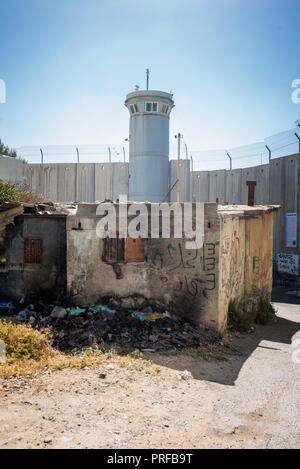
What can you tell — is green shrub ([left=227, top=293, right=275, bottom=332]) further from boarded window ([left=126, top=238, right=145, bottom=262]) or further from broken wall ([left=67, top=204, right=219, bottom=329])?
boarded window ([left=126, top=238, right=145, bottom=262])

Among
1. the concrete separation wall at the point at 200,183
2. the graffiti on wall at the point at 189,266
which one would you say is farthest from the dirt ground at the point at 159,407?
the concrete separation wall at the point at 200,183

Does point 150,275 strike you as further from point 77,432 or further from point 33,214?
point 77,432

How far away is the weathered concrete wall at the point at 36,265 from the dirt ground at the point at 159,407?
11.2 ft

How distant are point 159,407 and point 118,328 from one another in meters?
2.56

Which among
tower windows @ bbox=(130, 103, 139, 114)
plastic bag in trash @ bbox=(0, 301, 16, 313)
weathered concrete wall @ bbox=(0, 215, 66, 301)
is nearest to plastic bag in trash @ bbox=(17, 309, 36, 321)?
plastic bag in trash @ bbox=(0, 301, 16, 313)

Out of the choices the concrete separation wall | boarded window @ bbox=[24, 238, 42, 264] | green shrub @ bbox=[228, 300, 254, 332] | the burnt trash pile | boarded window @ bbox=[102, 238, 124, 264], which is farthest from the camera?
the concrete separation wall

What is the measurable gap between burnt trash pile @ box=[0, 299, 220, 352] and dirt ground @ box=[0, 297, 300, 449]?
542 millimetres

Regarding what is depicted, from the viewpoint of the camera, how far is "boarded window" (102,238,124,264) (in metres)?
7.59

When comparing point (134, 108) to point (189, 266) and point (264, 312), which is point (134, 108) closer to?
point (264, 312)

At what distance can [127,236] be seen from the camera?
7.58 m

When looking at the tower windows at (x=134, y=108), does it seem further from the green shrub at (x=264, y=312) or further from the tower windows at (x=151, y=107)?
the green shrub at (x=264, y=312)

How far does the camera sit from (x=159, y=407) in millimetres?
4441

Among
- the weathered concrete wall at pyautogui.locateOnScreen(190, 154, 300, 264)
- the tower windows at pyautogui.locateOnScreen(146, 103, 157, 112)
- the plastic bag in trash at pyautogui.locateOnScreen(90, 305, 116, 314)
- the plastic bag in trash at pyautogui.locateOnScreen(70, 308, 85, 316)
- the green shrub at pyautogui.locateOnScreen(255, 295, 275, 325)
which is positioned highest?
the tower windows at pyautogui.locateOnScreen(146, 103, 157, 112)
